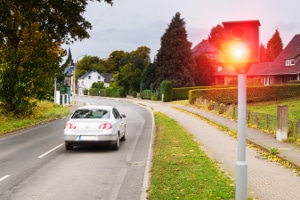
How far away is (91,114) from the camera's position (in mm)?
13953

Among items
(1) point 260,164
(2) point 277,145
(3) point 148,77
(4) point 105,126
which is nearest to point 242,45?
(1) point 260,164

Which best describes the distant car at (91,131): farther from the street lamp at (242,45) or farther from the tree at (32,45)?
the tree at (32,45)

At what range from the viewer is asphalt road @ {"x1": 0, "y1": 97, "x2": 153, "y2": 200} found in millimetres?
7863

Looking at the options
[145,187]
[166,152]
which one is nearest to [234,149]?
[166,152]

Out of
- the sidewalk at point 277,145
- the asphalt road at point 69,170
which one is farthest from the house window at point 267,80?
the asphalt road at point 69,170

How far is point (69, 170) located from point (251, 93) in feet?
122

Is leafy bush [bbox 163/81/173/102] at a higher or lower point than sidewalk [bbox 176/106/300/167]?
higher

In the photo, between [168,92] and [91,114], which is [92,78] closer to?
[168,92]

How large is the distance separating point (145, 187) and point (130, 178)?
1.12 m

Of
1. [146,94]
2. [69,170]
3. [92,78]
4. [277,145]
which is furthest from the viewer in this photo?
[92,78]

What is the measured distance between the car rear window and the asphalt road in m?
1.18

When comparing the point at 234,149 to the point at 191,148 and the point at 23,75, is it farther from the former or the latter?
the point at 23,75

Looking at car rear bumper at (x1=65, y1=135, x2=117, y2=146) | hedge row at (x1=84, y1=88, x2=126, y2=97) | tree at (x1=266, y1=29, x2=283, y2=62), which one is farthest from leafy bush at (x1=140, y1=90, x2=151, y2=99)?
tree at (x1=266, y1=29, x2=283, y2=62)

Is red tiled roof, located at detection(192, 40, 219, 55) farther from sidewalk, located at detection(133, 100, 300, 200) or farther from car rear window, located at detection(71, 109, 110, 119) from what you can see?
car rear window, located at detection(71, 109, 110, 119)
